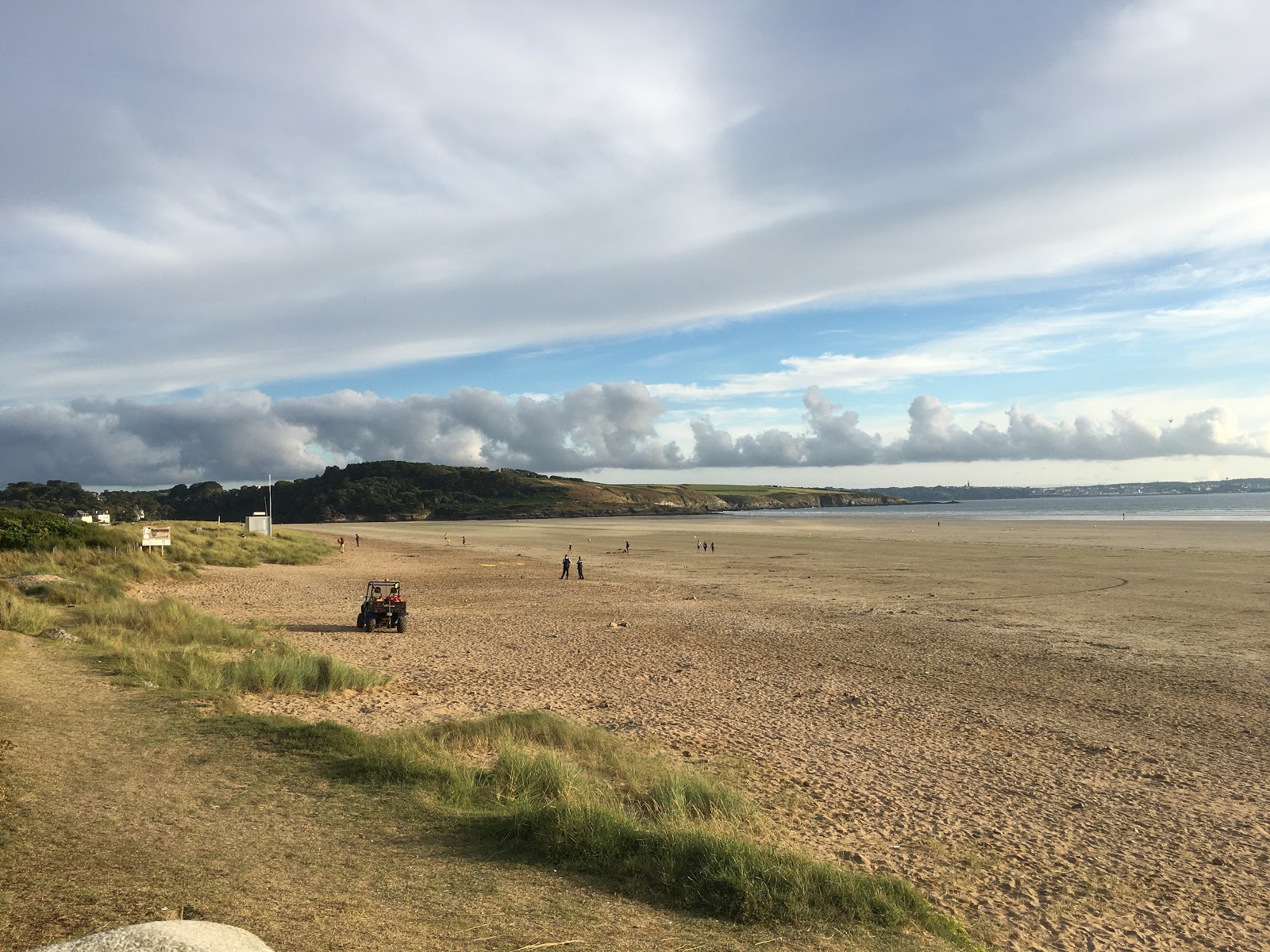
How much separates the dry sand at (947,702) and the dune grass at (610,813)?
835 millimetres

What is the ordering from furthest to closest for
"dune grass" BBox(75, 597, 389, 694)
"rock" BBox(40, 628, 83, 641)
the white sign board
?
the white sign board
"rock" BBox(40, 628, 83, 641)
"dune grass" BBox(75, 597, 389, 694)

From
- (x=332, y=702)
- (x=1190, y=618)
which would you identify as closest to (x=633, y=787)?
(x=332, y=702)

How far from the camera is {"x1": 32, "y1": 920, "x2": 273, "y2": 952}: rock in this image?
2.96 metres

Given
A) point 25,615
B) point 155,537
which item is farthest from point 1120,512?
point 25,615

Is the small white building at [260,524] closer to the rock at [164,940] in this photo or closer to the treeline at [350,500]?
the rock at [164,940]

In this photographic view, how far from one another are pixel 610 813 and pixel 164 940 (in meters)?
3.93

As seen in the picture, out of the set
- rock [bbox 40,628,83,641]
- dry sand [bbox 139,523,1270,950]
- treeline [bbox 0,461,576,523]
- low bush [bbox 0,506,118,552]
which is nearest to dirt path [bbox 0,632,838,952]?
dry sand [bbox 139,523,1270,950]

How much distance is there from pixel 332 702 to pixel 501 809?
225 inches

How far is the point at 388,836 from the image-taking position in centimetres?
604

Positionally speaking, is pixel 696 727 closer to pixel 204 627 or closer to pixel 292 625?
pixel 204 627

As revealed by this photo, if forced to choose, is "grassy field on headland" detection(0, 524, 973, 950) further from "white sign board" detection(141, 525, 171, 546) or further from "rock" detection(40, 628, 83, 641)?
"white sign board" detection(141, 525, 171, 546)

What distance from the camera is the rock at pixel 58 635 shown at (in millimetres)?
14141

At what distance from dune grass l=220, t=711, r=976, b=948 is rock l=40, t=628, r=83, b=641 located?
703cm

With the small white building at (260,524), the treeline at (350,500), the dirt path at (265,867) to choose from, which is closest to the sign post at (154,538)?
the small white building at (260,524)
